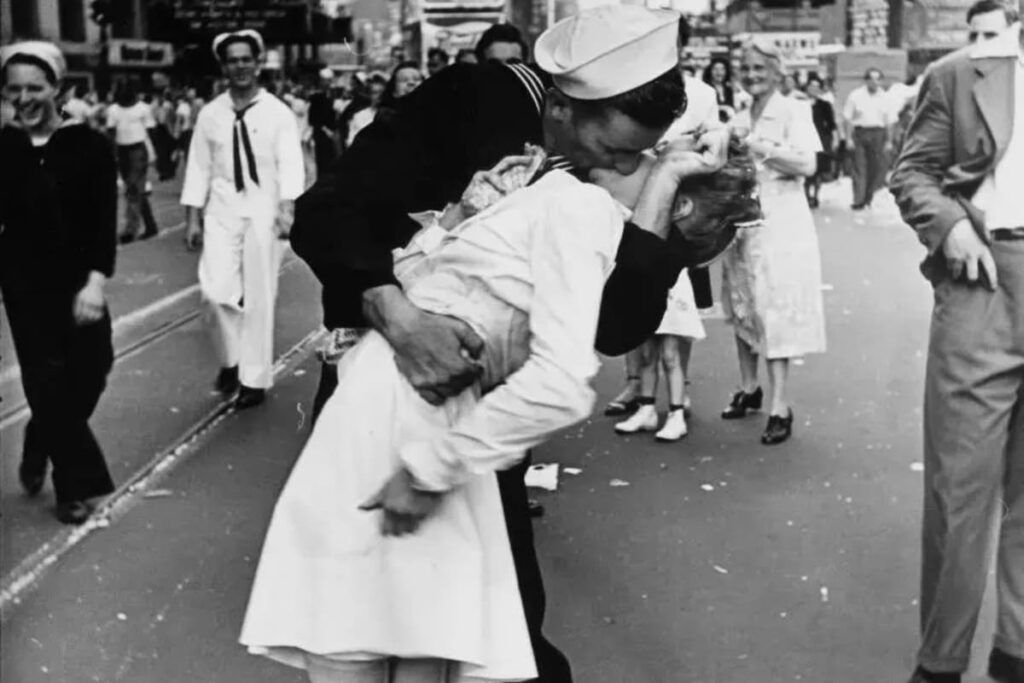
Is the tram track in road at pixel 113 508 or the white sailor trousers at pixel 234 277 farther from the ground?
the white sailor trousers at pixel 234 277

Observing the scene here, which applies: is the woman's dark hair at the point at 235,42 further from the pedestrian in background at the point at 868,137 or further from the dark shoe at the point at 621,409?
the pedestrian in background at the point at 868,137

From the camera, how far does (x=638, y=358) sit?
8.41 metres

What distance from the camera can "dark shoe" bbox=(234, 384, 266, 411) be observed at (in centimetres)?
898

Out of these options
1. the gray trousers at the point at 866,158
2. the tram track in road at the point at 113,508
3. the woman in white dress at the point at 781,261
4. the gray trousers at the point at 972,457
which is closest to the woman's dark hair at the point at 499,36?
the woman in white dress at the point at 781,261

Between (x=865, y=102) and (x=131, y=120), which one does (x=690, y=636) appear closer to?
(x=131, y=120)

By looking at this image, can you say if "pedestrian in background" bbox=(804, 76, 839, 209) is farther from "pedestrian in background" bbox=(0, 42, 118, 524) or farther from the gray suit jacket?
the gray suit jacket

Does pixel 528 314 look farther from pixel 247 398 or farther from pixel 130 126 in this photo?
pixel 130 126

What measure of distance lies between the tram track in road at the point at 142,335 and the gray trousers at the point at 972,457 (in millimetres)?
5610

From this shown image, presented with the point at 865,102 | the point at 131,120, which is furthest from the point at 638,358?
the point at 865,102

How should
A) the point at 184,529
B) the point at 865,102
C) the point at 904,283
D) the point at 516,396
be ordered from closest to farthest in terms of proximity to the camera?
the point at 516,396 → the point at 184,529 → the point at 904,283 → the point at 865,102

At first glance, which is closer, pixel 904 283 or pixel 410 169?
pixel 410 169

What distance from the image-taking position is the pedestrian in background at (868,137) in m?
23.5

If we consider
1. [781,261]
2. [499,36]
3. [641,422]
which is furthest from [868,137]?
[499,36]

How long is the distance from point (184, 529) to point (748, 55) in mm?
4183
